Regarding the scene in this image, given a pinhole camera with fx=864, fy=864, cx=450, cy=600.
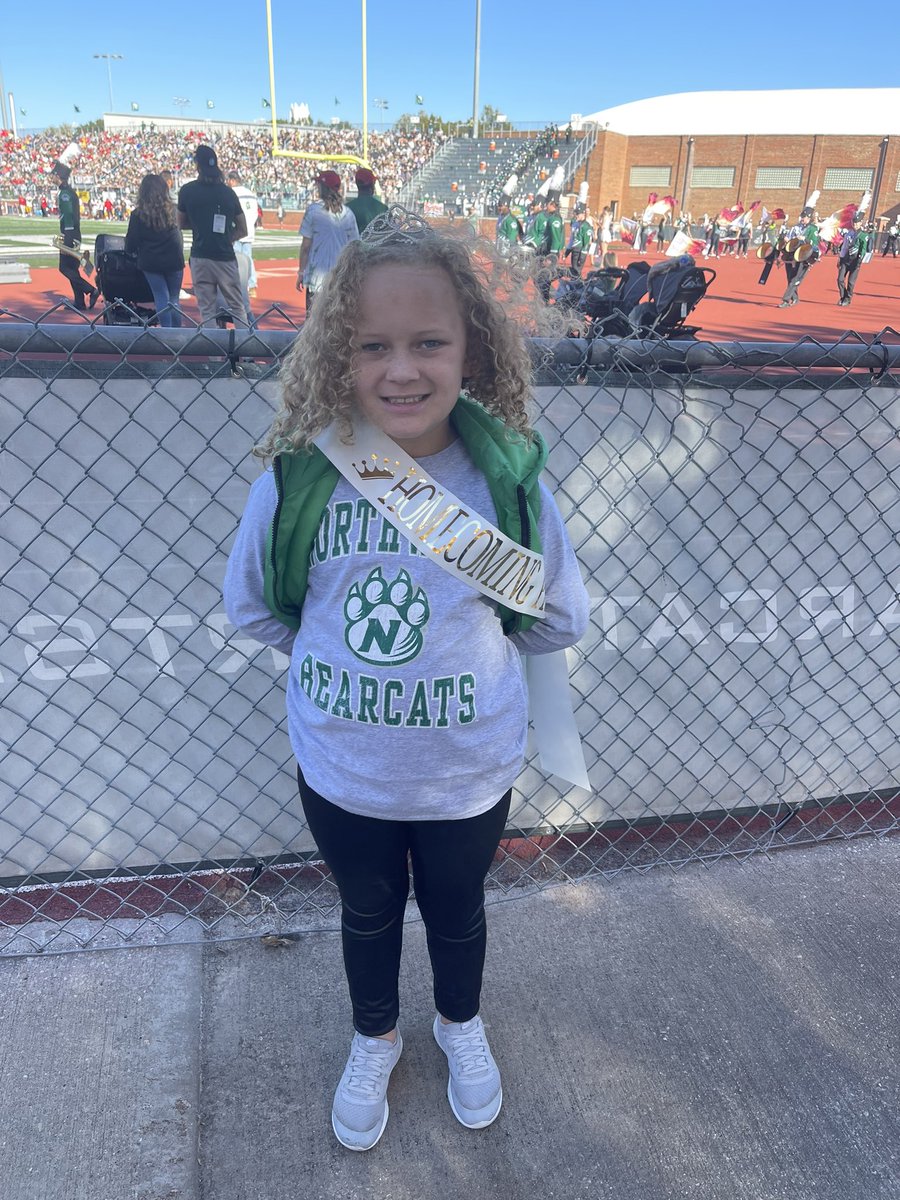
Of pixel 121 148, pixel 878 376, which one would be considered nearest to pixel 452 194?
pixel 121 148

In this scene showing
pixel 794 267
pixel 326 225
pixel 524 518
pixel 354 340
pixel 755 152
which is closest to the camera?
pixel 354 340

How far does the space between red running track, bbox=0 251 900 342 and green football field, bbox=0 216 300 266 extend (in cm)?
239

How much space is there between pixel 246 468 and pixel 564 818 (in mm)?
1389

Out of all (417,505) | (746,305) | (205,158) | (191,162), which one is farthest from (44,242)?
(417,505)

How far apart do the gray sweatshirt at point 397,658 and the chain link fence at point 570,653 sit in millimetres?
504

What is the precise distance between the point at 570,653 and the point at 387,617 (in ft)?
3.24

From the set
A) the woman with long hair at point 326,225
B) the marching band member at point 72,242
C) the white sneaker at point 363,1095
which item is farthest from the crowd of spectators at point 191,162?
the white sneaker at point 363,1095

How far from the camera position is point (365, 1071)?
5.96 ft

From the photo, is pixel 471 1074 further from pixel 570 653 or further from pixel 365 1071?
pixel 570 653

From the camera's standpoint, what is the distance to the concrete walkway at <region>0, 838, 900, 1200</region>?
1713 mm

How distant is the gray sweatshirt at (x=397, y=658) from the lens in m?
1.49

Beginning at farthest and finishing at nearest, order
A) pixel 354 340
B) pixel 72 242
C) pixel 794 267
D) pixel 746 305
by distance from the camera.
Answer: pixel 746 305, pixel 794 267, pixel 72 242, pixel 354 340

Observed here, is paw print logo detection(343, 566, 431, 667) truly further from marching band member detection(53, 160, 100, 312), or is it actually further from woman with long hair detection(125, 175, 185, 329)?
marching band member detection(53, 160, 100, 312)

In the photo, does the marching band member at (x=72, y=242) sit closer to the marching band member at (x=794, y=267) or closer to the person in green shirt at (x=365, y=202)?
the person in green shirt at (x=365, y=202)
